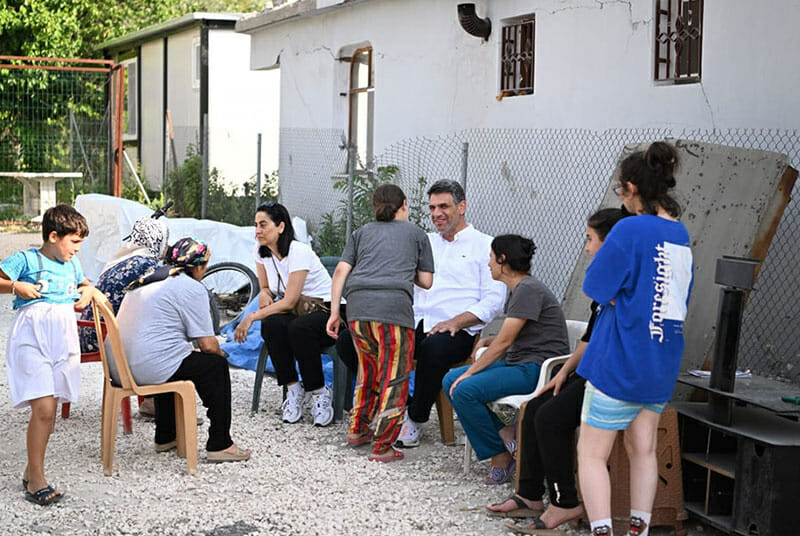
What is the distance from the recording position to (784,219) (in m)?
6.51

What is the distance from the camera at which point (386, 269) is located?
5.62 meters

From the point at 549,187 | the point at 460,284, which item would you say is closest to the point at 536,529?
the point at 460,284

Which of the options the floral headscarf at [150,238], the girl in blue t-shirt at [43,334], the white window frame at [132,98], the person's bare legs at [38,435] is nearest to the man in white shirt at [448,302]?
the floral headscarf at [150,238]

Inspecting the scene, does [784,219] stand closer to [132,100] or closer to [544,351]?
[544,351]

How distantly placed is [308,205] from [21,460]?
8.31m

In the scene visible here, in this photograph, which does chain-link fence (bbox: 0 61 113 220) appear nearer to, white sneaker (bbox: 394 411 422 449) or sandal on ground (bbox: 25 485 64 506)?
white sneaker (bbox: 394 411 422 449)

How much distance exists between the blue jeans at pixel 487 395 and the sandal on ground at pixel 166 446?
1.58 meters

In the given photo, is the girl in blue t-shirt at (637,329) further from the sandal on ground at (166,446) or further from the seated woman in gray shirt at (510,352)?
the sandal on ground at (166,446)

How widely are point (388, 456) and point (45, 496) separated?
1.74 m

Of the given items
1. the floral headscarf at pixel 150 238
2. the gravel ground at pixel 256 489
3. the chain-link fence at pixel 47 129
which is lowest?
the gravel ground at pixel 256 489

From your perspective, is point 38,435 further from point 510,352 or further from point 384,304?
point 510,352

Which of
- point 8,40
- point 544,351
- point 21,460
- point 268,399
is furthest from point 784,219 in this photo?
point 8,40

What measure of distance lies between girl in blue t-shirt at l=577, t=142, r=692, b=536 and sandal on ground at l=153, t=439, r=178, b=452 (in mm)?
2508

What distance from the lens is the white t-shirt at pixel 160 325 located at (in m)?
5.25
